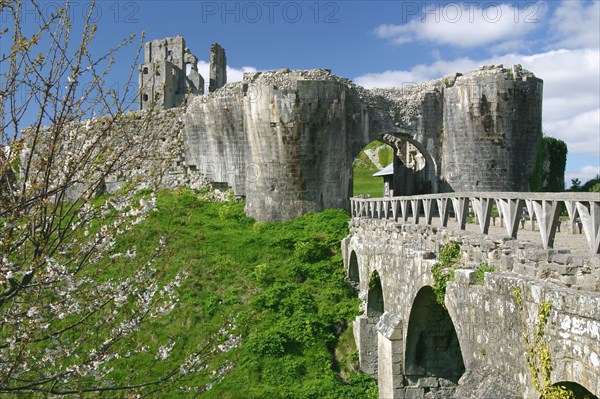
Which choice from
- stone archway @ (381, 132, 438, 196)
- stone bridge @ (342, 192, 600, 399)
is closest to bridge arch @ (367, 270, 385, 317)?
stone bridge @ (342, 192, 600, 399)

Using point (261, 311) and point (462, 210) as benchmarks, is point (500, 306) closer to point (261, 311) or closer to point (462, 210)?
point (462, 210)

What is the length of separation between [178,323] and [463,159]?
13.2m

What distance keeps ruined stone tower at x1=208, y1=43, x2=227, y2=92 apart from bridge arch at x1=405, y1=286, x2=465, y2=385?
136ft

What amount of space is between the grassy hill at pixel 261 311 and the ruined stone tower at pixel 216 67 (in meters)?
29.2

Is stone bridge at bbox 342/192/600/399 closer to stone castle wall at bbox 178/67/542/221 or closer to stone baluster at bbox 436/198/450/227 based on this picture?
stone baluster at bbox 436/198/450/227

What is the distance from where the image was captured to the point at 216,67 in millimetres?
53156

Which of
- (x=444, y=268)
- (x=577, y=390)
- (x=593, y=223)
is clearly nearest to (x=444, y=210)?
(x=444, y=268)

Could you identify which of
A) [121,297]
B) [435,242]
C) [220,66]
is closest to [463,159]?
[435,242]

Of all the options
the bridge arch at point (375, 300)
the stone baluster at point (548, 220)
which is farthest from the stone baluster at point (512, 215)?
the bridge arch at point (375, 300)

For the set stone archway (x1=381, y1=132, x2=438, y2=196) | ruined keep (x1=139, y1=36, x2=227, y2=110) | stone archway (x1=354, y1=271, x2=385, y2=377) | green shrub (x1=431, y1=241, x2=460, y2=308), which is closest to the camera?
green shrub (x1=431, y1=241, x2=460, y2=308)

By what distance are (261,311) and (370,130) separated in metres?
10.4

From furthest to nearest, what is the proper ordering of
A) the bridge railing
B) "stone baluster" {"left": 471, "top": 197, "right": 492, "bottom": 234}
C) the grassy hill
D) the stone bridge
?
the grassy hill, "stone baluster" {"left": 471, "top": 197, "right": 492, "bottom": 234}, the bridge railing, the stone bridge

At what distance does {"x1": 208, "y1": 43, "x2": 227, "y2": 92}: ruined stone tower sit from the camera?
2057 inches

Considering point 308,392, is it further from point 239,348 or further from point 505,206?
point 505,206
